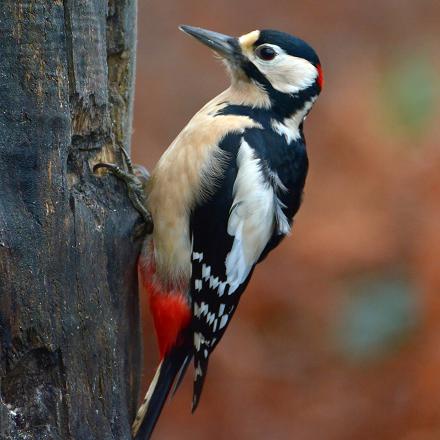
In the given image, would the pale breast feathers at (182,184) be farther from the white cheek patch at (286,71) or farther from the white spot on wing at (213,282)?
the white cheek patch at (286,71)

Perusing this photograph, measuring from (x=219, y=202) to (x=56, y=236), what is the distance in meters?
0.61

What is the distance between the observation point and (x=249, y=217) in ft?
9.27

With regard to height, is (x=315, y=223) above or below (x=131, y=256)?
below

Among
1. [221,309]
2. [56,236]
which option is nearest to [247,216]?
[221,309]

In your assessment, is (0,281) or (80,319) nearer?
(0,281)

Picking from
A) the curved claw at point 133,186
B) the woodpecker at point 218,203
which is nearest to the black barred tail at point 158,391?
the woodpecker at point 218,203

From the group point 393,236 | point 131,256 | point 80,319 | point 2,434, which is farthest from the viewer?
point 393,236

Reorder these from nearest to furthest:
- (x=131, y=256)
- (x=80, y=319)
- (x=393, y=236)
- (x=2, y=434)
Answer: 1. (x=2, y=434)
2. (x=80, y=319)
3. (x=131, y=256)
4. (x=393, y=236)

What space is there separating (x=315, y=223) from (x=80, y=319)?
3.10m

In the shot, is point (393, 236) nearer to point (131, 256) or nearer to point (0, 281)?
point (131, 256)

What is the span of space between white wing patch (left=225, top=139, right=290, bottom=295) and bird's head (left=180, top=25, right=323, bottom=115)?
0.33 meters

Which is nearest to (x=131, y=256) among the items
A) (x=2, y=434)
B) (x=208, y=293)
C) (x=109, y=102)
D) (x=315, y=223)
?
(x=208, y=293)

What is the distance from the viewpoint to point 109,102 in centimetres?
281

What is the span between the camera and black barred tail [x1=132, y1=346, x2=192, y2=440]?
2.68m
